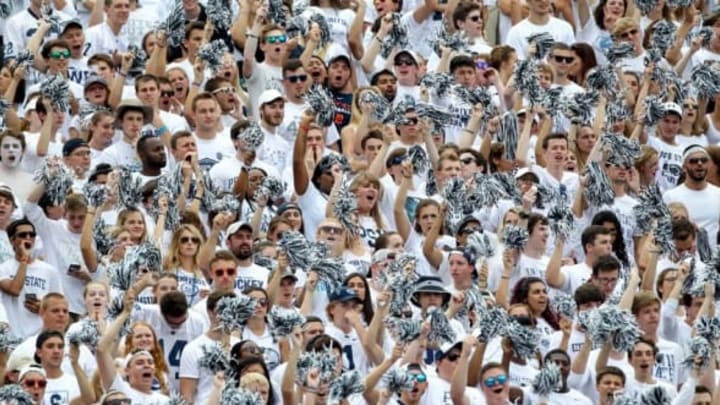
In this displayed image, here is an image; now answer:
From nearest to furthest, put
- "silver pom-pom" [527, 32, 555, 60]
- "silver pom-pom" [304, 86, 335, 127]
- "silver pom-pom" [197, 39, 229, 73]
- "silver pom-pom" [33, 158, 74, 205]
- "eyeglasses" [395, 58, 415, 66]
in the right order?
"silver pom-pom" [33, 158, 74, 205] → "silver pom-pom" [304, 86, 335, 127] → "silver pom-pom" [197, 39, 229, 73] → "eyeglasses" [395, 58, 415, 66] → "silver pom-pom" [527, 32, 555, 60]

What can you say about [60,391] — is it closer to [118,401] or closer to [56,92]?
[118,401]

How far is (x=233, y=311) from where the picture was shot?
59.4 feet

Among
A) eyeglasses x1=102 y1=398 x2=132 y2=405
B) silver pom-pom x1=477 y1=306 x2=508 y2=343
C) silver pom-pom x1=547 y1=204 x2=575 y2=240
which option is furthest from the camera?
silver pom-pom x1=547 y1=204 x2=575 y2=240

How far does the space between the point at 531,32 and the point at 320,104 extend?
2683 mm

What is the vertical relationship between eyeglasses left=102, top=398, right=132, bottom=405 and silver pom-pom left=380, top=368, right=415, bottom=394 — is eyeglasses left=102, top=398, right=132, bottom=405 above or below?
below

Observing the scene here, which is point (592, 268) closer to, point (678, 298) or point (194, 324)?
point (678, 298)

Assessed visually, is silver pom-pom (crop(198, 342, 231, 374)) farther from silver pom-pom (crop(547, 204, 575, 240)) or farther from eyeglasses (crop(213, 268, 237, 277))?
silver pom-pom (crop(547, 204, 575, 240))

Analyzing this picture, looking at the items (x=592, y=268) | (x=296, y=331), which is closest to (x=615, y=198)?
(x=592, y=268)

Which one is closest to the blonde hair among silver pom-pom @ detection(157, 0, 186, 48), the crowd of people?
the crowd of people

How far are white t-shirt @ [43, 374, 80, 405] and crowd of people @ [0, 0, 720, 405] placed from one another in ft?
0.06

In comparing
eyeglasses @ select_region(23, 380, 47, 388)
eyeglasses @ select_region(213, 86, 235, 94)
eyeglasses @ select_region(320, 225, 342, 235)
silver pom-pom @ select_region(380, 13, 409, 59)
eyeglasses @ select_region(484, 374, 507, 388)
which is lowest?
eyeglasses @ select_region(23, 380, 47, 388)

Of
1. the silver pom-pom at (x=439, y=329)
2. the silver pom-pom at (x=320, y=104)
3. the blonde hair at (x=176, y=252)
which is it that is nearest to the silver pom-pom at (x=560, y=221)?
the silver pom-pom at (x=320, y=104)

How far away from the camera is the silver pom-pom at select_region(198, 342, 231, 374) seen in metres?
17.5

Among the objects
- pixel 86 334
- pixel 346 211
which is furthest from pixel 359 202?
pixel 86 334
